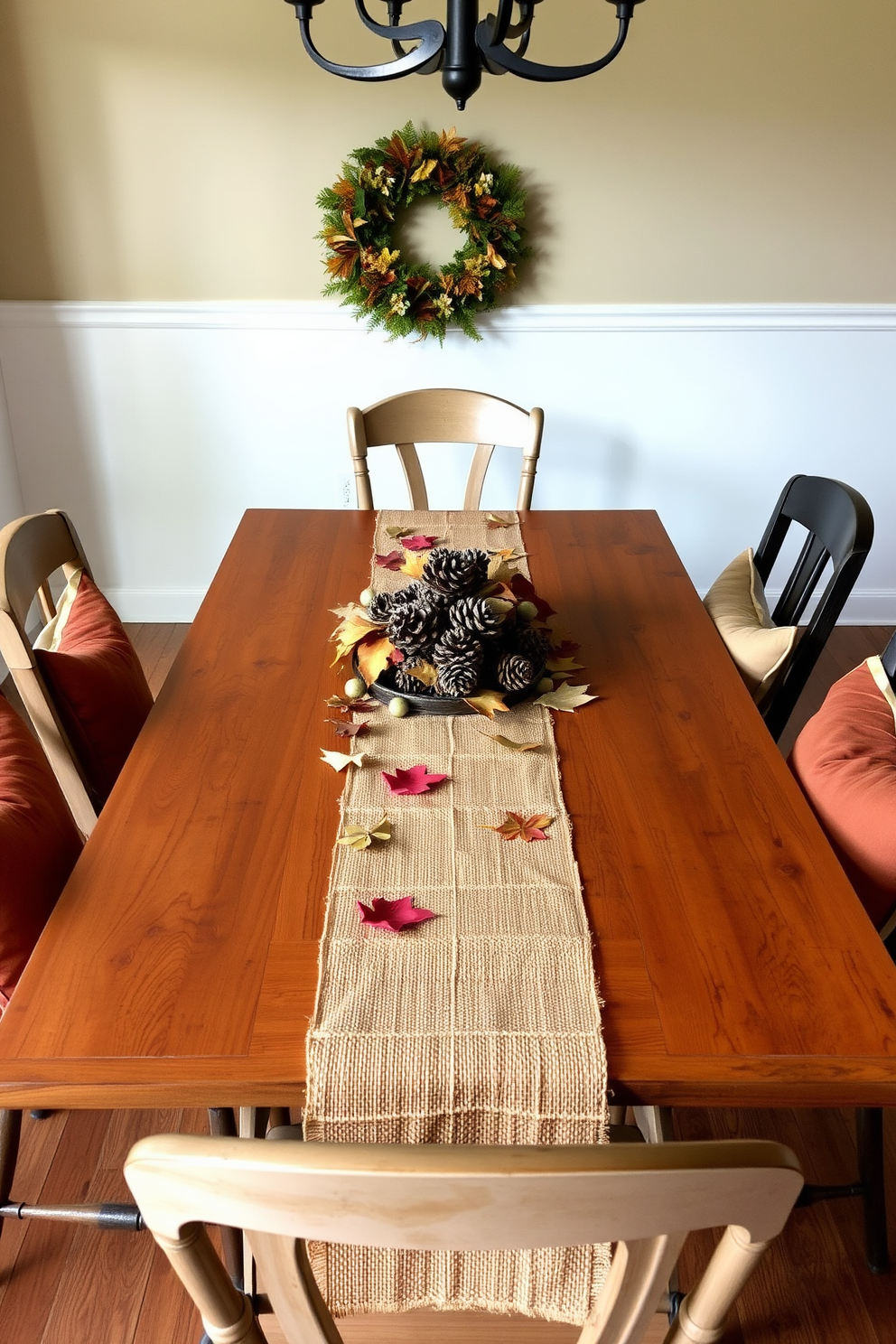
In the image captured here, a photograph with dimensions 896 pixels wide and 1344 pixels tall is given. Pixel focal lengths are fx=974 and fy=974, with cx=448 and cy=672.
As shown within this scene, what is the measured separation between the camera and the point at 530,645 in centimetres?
136

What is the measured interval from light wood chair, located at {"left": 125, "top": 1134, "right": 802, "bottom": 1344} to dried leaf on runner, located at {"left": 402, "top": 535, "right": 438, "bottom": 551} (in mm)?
1353

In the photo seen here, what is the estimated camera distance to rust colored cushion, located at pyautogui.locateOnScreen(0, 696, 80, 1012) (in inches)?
41.5

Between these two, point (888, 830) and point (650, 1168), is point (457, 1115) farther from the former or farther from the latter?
point (888, 830)

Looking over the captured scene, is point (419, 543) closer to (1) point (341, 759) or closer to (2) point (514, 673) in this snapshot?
(2) point (514, 673)

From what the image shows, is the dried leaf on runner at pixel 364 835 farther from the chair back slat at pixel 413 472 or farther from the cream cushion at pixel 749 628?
the chair back slat at pixel 413 472

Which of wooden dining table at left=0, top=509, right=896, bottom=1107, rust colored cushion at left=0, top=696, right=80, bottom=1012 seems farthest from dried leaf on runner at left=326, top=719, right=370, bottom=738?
rust colored cushion at left=0, top=696, right=80, bottom=1012

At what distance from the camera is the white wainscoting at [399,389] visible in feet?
9.22

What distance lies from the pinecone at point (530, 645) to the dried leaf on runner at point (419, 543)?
504 mm

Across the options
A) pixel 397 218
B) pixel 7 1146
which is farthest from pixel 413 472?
pixel 7 1146

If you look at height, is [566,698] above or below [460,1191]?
below

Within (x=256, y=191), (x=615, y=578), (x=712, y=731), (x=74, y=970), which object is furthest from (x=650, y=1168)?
(x=256, y=191)

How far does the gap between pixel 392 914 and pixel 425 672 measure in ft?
1.37

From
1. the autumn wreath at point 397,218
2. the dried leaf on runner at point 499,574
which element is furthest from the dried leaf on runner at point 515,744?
the autumn wreath at point 397,218

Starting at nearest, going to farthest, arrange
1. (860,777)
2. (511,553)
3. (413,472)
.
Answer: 1. (860,777)
2. (511,553)
3. (413,472)
